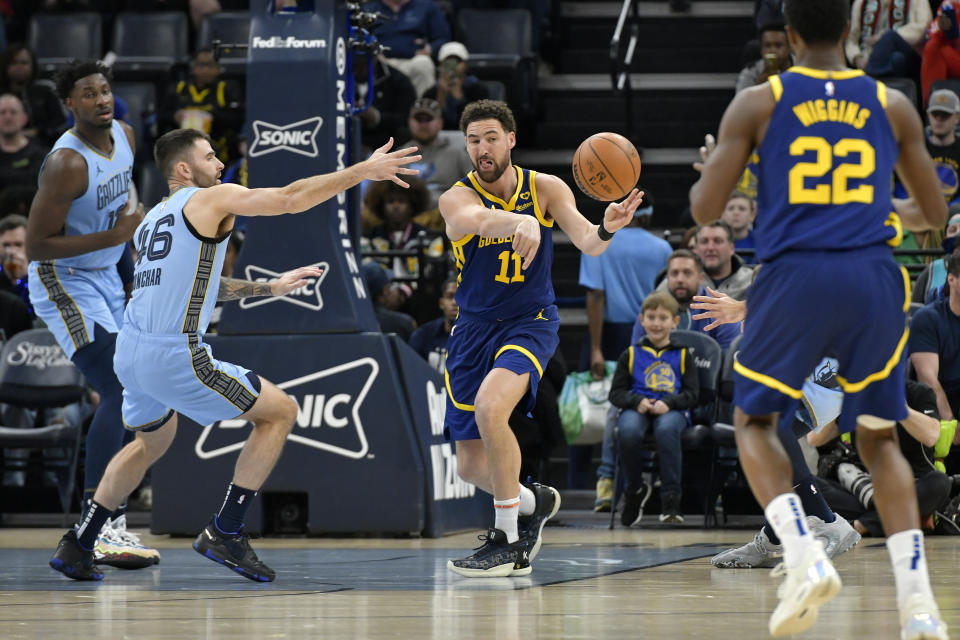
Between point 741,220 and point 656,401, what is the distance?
2.32 metres

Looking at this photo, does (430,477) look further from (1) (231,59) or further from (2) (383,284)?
(1) (231,59)

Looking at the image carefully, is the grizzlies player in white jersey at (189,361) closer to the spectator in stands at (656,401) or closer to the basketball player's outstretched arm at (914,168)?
the basketball player's outstretched arm at (914,168)

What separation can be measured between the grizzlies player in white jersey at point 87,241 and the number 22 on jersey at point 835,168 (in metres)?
4.01

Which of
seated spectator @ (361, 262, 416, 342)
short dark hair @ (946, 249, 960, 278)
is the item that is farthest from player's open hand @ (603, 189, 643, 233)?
seated spectator @ (361, 262, 416, 342)

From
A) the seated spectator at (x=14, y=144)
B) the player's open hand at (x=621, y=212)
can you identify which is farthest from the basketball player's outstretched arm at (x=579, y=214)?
the seated spectator at (x=14, y=144)

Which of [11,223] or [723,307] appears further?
[11,223]

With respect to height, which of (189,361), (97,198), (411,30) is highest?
(411,30)

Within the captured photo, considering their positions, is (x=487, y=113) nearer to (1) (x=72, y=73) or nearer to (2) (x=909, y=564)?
(1) (x=72, y=73)

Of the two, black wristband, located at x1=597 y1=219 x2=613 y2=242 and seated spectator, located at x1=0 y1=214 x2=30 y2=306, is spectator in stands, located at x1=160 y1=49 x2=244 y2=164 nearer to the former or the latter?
seated spectator, located at x1=0 y1=214 x2=30 y2=306

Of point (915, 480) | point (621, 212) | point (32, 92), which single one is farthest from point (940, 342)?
point (32, 92)

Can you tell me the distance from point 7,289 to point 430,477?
4.27m

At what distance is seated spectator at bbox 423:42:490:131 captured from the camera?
44.0ft

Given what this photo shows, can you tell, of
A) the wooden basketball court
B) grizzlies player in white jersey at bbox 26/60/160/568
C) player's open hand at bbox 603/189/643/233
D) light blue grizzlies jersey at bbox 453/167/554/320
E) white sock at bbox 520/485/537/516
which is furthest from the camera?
grizzlies player in white jersey at bbox 26/60/160/568

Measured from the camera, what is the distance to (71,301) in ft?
23.3
